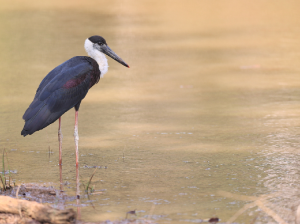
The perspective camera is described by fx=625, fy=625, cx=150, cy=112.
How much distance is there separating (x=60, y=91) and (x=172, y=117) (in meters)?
1.92

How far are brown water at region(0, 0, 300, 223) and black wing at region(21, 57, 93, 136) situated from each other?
1.52 ft

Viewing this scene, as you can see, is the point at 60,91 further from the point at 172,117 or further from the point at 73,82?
the point at 172,117

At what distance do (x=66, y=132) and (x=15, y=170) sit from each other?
136 cm

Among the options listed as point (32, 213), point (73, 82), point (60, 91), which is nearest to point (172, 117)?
point (73, 82)

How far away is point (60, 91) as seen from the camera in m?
5.93

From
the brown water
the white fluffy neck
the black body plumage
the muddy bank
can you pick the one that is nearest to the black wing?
the black body plumage

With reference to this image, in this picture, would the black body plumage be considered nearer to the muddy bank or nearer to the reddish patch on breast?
the reddish patch on breast

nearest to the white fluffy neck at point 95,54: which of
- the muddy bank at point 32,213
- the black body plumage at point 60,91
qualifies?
Result: the black body plumage at point 60,91

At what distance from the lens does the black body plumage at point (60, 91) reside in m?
5.64

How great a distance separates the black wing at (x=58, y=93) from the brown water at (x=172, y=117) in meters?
0.46

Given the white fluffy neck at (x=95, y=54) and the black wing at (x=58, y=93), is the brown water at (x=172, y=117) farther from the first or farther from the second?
the white fluffy neck at (x=95, y=54)

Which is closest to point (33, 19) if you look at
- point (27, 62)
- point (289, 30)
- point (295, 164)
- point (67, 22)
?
point (67, 22)

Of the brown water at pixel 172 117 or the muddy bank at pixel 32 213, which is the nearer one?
the muddy bank at pixel 32 213

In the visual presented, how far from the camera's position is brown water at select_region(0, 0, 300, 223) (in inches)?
196
